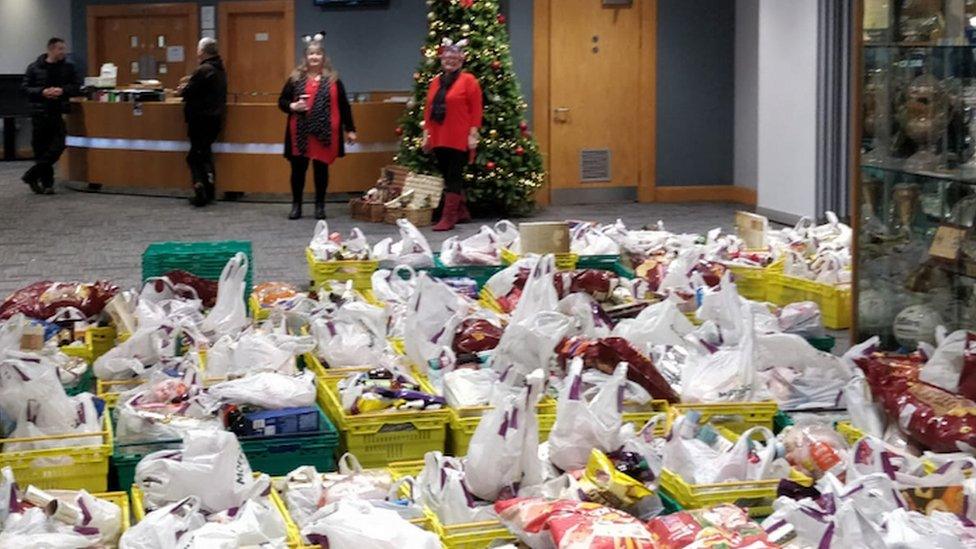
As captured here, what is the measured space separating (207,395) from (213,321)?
54.1 inches

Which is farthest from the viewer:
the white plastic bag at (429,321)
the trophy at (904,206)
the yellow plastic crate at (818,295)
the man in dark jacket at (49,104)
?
the man in dark jacket at (49,104)

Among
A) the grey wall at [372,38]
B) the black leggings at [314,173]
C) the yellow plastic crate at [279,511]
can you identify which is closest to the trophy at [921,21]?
the yellow plastic crate at [279,511]

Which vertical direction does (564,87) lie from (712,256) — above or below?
above

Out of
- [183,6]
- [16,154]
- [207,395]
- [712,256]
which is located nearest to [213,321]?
[207,395]

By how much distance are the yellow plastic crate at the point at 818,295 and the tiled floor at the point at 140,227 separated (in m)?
2.94

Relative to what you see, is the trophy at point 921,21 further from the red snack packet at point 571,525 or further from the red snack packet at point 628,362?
the red snack packet at point 571,525

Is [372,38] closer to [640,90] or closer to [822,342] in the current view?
[640,90]

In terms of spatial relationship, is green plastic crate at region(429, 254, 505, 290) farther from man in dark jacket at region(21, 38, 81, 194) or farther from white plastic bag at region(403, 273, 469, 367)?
man in dark jacket at region(21, 38, 81, 194)

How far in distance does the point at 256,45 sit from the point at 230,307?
33.1ft

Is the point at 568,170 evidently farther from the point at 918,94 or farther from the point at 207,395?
the point at 207,395

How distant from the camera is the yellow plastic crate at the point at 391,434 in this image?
4383 mm

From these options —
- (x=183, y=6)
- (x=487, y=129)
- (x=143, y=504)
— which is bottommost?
(x=143, y=504)

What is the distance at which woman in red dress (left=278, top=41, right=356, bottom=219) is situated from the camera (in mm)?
11219

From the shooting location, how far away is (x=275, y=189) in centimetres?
1291
